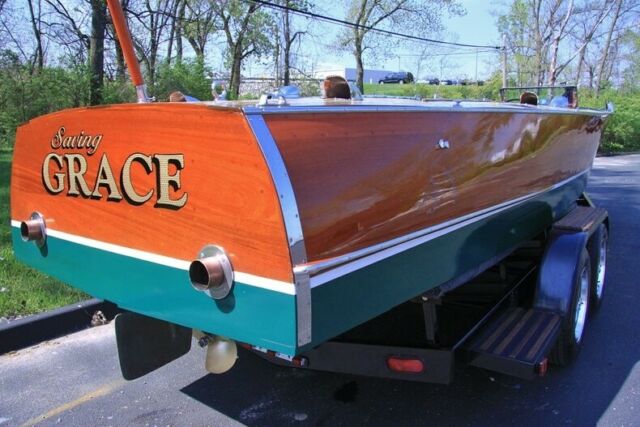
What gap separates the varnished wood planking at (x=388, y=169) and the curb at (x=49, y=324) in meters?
3.19

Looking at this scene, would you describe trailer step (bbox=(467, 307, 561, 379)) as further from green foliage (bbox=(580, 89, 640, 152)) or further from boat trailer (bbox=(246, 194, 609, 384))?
green foliage (bbox=(580, 89, 640, 152))

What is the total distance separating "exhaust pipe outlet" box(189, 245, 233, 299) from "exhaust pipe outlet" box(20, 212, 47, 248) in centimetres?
138

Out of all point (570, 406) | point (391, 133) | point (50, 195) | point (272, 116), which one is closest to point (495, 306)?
point (570, 406)

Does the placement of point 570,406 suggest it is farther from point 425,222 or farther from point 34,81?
point 34,81

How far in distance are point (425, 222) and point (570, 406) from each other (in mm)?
1757

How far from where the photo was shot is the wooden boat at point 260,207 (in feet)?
7.00

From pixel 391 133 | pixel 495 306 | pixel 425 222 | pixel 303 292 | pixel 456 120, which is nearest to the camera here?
pixel 303 292

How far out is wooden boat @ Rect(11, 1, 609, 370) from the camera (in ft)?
7.00

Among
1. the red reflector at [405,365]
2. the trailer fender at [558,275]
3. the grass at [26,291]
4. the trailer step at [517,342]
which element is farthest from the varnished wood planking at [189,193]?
the trailer fender at [558,275]

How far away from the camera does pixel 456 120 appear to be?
3094 millimetres

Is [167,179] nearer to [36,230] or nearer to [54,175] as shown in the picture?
[54,175]

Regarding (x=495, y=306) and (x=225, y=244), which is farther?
(x=495, y=306)

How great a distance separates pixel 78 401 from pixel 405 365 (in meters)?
2.12

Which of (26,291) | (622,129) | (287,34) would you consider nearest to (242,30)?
(287,34)
